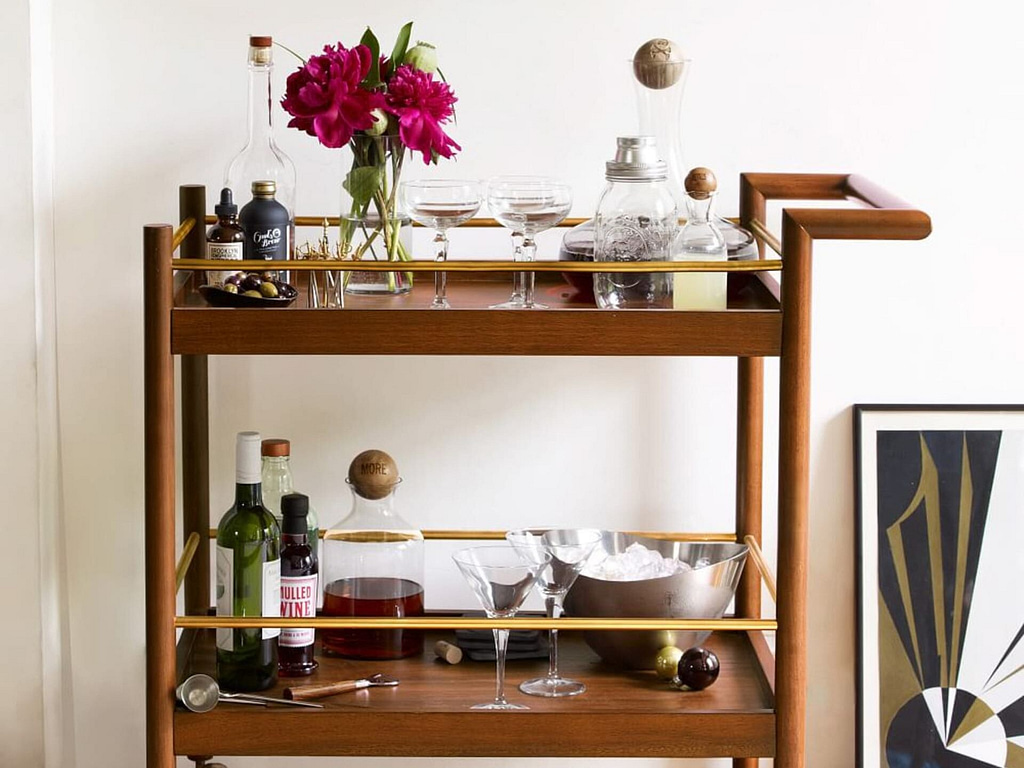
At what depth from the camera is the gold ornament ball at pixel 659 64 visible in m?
1.46

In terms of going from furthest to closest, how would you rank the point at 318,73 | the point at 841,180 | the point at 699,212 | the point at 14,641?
the point at 14,641 → the point at 841,180 → the point at 699,212 → the point at 318,73

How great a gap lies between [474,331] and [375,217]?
225 millimetres

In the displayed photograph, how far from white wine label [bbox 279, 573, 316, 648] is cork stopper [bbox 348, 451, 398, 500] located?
13cm

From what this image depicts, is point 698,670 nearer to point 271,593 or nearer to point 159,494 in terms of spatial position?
point 271,593

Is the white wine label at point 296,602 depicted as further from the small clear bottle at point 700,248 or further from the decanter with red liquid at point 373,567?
the small clear bottle at point 700,248

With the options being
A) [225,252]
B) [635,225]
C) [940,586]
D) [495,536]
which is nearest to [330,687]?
[495,536]

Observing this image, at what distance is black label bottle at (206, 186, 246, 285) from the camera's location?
1.42 meters

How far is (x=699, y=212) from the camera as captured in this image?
1450 mm

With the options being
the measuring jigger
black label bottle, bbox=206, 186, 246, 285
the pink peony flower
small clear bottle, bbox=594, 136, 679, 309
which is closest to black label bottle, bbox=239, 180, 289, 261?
black label bottle, bbox=206, 186, 246, 285

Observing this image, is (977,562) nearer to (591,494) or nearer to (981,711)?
(981,711)

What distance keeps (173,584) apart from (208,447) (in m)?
0.39

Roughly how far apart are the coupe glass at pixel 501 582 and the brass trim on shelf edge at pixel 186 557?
294 mm

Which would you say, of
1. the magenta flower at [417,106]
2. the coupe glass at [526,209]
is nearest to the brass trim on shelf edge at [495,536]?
the coupe glass at [526,209]

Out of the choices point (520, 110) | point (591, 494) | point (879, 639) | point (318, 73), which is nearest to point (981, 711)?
point (879, 639)
